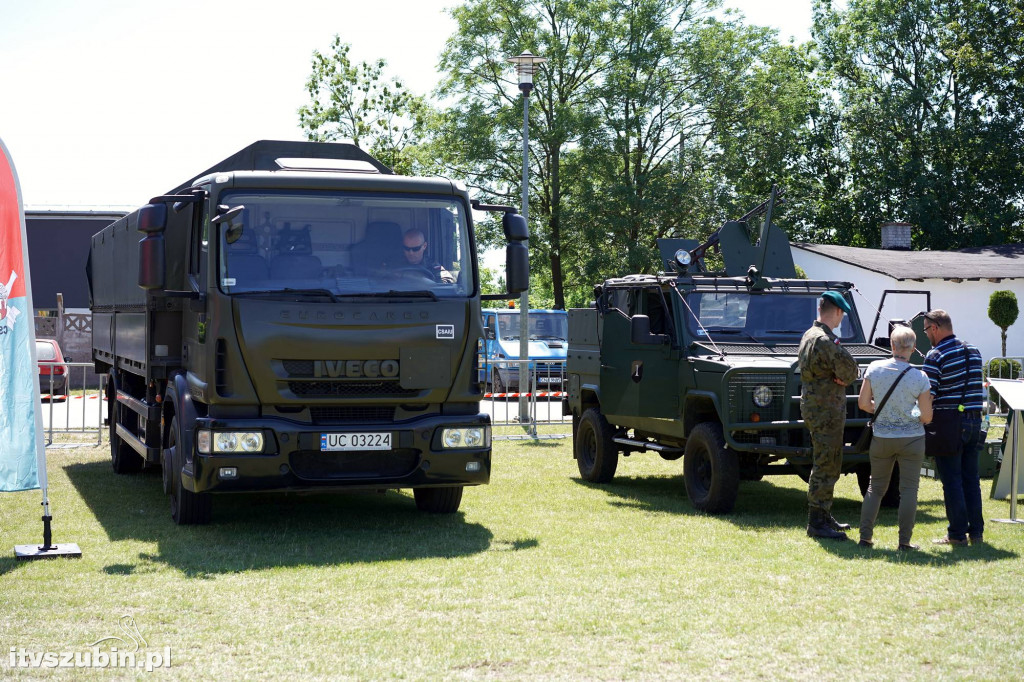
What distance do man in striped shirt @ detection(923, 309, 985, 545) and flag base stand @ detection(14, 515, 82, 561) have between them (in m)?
6.68

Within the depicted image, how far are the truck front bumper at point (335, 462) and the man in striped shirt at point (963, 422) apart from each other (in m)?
3.65

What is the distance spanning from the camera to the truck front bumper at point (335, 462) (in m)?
8.97

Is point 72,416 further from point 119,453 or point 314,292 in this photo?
point 314,292

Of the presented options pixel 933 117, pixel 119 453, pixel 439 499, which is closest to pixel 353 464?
pixel 439 499

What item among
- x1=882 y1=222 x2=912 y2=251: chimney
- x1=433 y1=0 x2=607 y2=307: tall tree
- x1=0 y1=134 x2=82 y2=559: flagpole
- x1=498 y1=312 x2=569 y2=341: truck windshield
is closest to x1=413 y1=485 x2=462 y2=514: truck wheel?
x1=0 y1=134 x2=82 y2=559: flagpole

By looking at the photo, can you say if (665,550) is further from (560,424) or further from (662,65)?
(662,65)

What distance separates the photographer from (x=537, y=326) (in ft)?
89.4

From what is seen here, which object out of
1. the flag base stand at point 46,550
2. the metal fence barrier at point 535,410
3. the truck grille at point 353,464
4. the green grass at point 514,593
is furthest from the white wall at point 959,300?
the flag base stand at point 46,550

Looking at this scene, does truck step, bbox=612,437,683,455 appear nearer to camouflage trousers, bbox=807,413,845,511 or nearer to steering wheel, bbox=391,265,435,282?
camouflage trousers, bbox=807,413,845,511

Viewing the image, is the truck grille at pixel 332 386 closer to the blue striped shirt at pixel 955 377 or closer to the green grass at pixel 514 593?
the green grass at pixel 514 593

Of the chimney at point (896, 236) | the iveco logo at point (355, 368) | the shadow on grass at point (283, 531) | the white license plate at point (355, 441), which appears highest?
the chimney at point (896, 236)

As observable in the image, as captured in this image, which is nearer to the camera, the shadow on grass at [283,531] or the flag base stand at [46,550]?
the flag base stand at [46,550]

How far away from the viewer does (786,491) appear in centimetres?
1293

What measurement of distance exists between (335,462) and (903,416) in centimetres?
443
